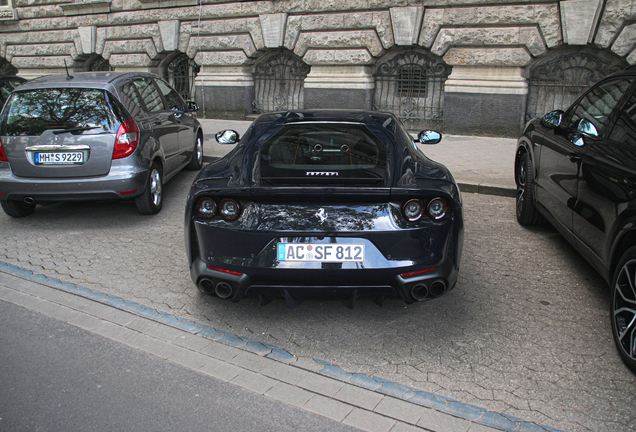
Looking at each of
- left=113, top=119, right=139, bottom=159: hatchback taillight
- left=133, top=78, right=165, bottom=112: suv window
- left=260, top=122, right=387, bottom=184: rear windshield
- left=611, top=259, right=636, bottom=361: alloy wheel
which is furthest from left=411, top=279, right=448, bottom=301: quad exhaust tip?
left=133, top=78, right=165, bottom=112: suv window

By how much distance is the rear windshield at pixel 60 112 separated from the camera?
5969 millimetres

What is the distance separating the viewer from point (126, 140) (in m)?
6.07

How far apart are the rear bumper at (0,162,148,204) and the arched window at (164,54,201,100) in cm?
1064

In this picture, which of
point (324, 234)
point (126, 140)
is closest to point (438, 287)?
point (324, 234)

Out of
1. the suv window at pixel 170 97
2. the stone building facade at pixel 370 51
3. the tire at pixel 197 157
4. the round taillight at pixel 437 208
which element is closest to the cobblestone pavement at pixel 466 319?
the round taillight at pixel 437 208

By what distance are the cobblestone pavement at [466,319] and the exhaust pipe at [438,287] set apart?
1.13 feet

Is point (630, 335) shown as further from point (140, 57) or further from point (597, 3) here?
point (140, 57)

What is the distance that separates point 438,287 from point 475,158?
658 centimetres

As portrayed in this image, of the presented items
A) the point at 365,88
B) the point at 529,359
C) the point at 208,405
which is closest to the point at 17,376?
the point at 208,405

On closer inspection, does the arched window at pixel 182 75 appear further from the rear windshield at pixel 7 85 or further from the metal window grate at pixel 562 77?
the metal window grate at pixel 562 77

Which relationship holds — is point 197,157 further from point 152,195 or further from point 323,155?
point 323,155

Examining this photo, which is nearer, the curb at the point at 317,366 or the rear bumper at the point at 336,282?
the curb at the point at 317,366

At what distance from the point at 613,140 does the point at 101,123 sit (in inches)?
195

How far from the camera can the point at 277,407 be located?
115 inches
